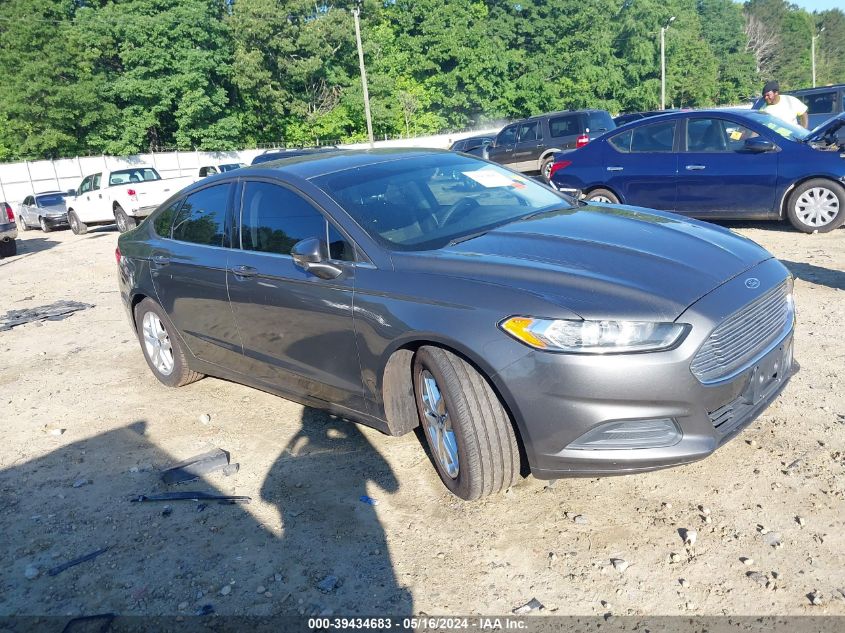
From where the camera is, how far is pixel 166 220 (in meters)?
5.32

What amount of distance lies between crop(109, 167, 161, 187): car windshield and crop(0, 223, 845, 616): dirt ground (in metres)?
15.8

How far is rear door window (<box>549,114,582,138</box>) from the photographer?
62.7 ft

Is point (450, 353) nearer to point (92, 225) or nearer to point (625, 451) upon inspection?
point (625, 451)

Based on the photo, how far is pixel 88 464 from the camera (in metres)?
4.29

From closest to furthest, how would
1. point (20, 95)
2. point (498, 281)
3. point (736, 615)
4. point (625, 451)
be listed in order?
point (736, 615), point (625, 451), point (498, 281), point (20, 95)

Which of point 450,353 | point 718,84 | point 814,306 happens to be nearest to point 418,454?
point 450,353

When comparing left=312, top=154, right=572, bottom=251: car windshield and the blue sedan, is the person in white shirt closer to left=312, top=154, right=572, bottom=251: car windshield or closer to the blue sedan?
the blue sedan

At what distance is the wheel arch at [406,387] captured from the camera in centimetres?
307

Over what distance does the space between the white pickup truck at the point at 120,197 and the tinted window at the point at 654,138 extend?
10.5 metres

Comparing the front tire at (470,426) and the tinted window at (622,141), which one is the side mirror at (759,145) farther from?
the front tire at (470,426)

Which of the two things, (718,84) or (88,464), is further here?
(718,84)

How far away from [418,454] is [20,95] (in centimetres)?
3980

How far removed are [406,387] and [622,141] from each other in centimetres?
712

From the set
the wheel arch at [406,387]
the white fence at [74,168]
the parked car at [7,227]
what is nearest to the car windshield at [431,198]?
the wheel arch at [406,387]
